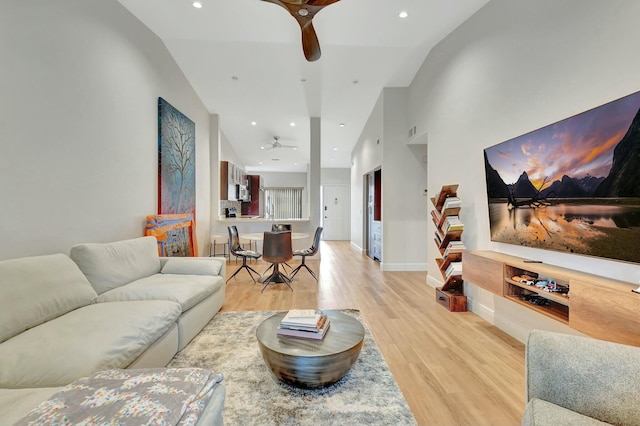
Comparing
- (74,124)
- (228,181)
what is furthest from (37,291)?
(228,181)

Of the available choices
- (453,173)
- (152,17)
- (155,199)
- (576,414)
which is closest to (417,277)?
(453,173)

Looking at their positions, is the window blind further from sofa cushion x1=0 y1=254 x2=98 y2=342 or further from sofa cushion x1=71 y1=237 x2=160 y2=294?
sofa cushion x1=0 y1=254 x2=98 y2=342

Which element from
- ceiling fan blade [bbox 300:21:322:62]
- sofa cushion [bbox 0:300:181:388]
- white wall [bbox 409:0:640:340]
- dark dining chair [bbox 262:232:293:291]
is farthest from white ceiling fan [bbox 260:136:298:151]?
sofa cushion [bbox 0:300:181:388]

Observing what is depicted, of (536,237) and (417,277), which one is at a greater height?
(536,237)

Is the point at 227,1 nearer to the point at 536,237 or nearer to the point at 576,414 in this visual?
the point at 536,237

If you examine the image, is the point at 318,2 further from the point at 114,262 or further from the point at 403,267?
the point at 403,267

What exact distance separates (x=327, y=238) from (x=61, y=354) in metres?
9.31

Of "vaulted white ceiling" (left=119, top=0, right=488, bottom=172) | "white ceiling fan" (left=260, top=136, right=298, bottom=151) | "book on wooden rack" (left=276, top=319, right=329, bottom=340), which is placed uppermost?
"vaulted white ceiling" (left=119, top=0, right=488, bottom=172)

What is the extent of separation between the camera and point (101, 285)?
2.24 m

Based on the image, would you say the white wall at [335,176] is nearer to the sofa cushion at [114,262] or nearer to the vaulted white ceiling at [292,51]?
the vaulted white ceiling at [292,51]

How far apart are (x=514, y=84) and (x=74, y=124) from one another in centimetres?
408

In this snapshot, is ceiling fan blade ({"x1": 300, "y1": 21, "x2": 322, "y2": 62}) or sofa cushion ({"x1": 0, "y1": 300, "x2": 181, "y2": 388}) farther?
ceiling fan blade ({"x1": 300, "y1": 21, "x2": 322, "y2": 62})

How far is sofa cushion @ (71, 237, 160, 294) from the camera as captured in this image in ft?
7.29

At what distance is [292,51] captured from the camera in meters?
4.02
